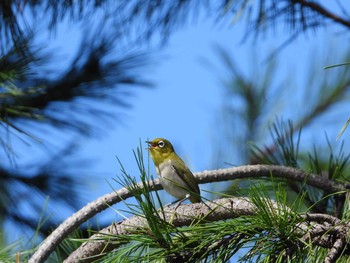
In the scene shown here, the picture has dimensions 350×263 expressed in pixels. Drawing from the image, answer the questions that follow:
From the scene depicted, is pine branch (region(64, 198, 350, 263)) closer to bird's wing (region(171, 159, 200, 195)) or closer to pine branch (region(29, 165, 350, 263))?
pine branch (region(29, 165, 350, 263))

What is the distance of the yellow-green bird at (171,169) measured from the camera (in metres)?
1.95

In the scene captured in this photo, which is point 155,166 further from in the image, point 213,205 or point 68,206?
point 213,205

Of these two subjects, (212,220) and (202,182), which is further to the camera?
(202,182)

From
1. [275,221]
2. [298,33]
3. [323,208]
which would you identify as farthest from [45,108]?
[275,221]

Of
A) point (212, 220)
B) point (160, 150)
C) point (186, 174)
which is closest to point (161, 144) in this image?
point (160, 150)

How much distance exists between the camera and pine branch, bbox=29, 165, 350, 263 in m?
1.67

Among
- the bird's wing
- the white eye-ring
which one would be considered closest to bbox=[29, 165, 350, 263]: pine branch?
the bird's wing

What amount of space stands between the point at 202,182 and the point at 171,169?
0.92 ft

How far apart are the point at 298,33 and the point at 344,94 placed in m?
0.81

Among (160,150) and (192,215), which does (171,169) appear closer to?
(160,150)

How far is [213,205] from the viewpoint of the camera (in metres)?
1.44

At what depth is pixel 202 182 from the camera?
1852mm

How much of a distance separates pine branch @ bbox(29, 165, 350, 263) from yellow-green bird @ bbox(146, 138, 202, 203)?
0.19 ft

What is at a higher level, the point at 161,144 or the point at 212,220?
the point at 161,144
